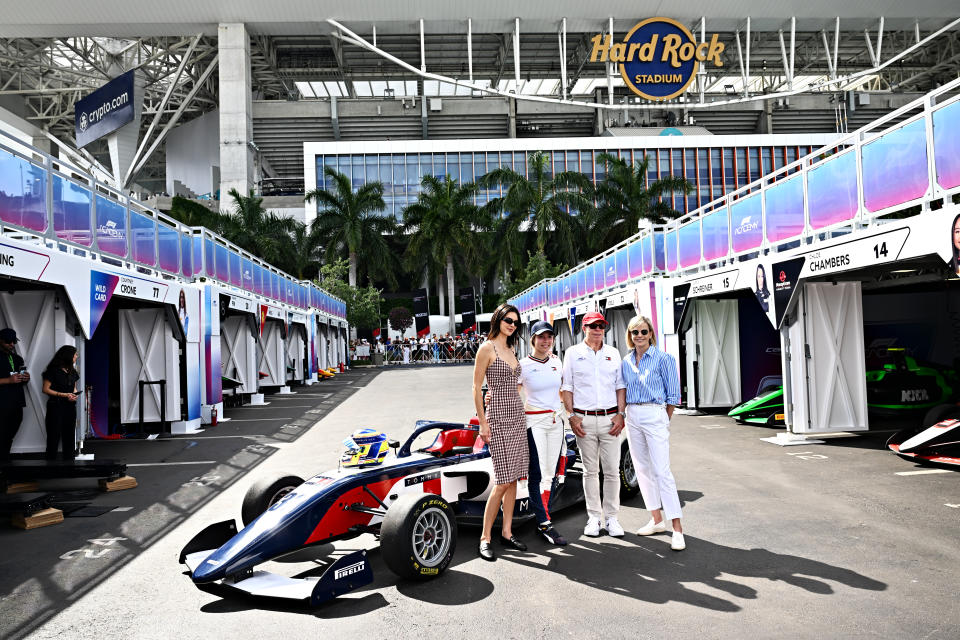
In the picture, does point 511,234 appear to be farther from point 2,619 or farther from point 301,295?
point 2,619

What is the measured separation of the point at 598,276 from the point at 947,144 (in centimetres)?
1507

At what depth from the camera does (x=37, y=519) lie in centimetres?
691

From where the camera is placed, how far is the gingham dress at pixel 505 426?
542cm

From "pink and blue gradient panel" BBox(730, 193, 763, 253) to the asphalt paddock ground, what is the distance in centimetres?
540

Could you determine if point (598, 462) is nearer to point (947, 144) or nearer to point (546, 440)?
point (546, 440)

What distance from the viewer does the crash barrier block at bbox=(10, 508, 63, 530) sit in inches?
269

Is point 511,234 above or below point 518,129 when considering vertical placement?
below

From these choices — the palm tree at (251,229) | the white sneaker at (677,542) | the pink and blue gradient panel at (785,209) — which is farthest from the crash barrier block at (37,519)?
the palm tree at (251,229)

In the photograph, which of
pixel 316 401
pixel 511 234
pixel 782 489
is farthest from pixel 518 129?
pixel 782 489

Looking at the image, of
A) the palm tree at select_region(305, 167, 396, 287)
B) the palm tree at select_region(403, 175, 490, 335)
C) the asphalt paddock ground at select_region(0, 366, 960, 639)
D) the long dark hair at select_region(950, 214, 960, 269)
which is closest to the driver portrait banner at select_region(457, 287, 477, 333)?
the palm tree at select_region(403, 175, 490, 335)

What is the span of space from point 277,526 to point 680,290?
12.8 meters

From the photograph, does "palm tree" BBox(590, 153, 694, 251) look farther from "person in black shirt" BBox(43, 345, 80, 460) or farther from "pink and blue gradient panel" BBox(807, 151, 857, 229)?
"person in black shirt" BBox(43, 345, 80, 460)

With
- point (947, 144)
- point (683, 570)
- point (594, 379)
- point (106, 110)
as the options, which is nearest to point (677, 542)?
point (683, 570)

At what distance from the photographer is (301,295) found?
2958cm
